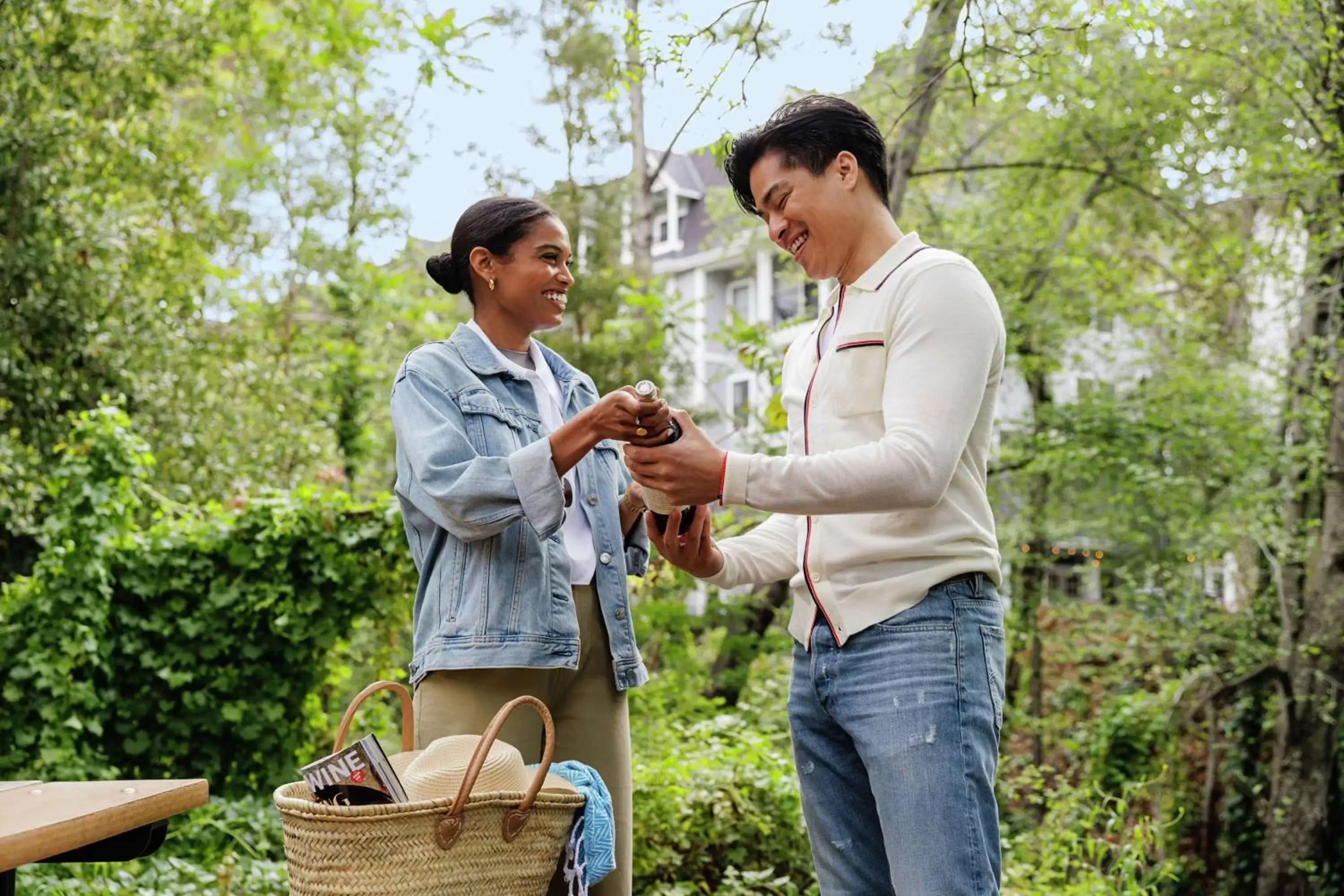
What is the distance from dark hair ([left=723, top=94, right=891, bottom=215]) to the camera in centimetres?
188

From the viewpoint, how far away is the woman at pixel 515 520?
2.14 meters

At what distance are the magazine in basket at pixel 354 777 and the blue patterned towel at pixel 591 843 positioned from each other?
306mm

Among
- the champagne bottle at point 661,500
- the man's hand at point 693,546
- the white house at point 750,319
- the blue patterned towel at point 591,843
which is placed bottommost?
the blue patterned towel at point 591,843

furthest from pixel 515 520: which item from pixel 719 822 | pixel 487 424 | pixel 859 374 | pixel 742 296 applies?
pixel 742 296

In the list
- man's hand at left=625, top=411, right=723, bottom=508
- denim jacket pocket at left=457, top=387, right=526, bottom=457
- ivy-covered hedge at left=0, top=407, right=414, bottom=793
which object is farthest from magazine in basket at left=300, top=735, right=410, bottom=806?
ivy-covered hedge at left=0, top=407, right=414, bottom=793

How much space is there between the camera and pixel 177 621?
4.89m

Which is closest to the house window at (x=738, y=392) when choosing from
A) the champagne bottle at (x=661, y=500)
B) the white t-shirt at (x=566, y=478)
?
the white t-shirt at (x=566, y=478)

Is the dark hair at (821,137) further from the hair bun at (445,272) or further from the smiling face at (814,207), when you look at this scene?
the hair bun at (445,272)

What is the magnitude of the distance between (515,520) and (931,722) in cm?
82

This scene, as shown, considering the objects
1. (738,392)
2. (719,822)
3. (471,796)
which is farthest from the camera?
(738,392)

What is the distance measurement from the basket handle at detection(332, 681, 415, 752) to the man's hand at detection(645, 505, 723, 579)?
498mm

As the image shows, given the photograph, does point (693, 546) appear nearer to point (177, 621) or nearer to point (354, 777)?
point (354, 777)

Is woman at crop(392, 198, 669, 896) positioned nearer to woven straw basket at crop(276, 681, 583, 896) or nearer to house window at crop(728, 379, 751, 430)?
woven straw basket at crop(276, 681, 583, 896)

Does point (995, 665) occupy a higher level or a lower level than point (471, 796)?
higher
